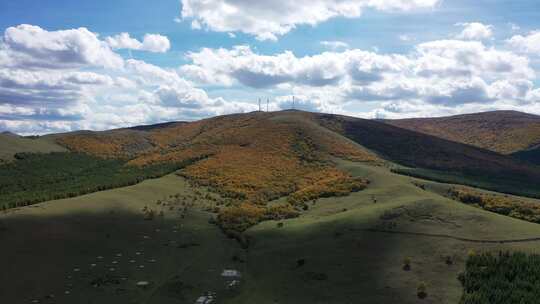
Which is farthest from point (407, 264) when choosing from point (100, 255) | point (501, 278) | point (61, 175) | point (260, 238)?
point (61, 175)

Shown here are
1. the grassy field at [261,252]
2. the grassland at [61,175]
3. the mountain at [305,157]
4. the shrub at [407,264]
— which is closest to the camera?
the grassy field at [261,252]

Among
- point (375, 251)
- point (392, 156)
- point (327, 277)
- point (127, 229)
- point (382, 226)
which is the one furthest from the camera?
point (392, 156)

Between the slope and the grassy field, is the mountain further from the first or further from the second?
the grassy field

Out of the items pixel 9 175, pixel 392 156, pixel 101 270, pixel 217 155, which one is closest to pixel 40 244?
pixel 101 270

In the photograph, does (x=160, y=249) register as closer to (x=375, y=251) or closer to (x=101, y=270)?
(x=101, y=270)

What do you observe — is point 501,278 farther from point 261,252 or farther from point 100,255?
point 100,255

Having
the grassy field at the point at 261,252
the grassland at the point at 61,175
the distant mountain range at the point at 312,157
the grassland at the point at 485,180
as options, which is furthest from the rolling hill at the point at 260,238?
the grassland at the point at 61,175

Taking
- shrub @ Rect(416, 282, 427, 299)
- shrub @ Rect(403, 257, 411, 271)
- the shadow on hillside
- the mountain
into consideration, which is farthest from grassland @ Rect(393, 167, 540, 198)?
shrub @ Rect(416, 282, 427, 299)

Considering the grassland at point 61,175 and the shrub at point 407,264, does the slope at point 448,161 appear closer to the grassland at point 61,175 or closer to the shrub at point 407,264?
the shrub at point 407,264
